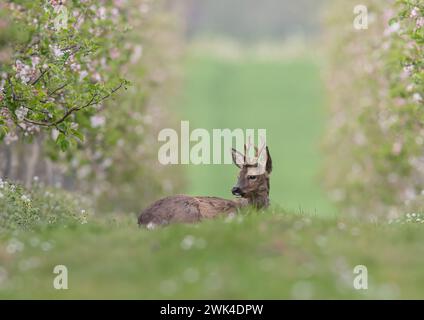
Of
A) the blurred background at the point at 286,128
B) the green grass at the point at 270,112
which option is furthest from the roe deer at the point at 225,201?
the green grass at the point at 270,112

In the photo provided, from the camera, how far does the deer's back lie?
16.9m

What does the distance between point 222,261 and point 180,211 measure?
3.89 meters

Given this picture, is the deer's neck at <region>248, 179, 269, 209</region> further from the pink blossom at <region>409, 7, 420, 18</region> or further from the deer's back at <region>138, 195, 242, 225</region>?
the pink blossom at <region>409, 7, 420, 18</region>

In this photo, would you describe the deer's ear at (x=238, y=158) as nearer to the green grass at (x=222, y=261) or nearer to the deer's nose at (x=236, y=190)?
the deer's nose at (x=236, y=190)

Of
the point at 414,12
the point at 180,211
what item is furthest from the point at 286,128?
the point at 180,211

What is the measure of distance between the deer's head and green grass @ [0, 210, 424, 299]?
2.58 m

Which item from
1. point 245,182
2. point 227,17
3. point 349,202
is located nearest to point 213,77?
point 227,17

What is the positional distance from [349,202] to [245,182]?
20.1m

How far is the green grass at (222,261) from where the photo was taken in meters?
12.2

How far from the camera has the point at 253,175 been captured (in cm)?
1808

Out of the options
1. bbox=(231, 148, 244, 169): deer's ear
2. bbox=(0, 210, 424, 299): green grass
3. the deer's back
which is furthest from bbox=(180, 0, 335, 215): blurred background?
bbox=(0, 210, 424, 299): green grass

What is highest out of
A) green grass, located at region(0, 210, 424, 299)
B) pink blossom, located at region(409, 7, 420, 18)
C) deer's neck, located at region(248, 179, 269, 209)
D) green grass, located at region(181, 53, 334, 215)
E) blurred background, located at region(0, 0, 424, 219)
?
green grass, located at region(181, 53, 334, 215)

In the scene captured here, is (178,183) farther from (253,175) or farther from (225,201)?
(225,201)
